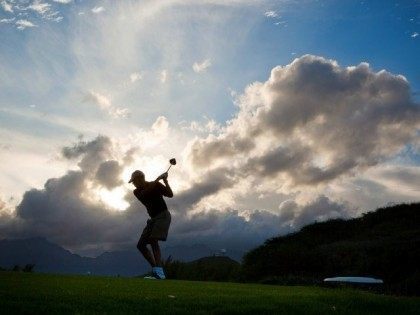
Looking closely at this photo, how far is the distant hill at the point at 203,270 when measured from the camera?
90.1 ft

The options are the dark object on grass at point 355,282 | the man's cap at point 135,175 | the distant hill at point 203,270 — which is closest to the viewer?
the man's cap at point 135,175

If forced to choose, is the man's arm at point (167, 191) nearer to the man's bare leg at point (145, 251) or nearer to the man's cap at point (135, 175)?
the man's cap at point (135, 175)

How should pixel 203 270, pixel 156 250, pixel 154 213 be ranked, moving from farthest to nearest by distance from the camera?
pixel 203 270 < pixel 154 213 < pixel 156 250

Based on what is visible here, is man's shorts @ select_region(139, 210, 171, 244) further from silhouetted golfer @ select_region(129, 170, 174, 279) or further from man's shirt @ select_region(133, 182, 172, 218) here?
man's shirt @ select_region(133, 182, 172, 218)

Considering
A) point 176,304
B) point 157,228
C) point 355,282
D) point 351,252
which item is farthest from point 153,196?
point 351,252

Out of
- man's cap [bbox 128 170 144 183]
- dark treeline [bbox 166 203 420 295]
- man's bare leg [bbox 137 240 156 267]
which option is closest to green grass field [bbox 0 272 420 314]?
man's bare leg [bbox 137 240 156 267]

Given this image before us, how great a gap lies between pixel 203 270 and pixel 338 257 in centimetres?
803

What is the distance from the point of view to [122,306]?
6312 mm

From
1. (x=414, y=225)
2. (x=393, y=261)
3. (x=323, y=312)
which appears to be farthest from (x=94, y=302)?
(x=414, y=225)

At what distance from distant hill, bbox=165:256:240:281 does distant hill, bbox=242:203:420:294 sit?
1.25 meters

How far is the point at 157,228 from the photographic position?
42.3ft

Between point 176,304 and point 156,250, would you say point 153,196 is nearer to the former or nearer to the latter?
point 156,250

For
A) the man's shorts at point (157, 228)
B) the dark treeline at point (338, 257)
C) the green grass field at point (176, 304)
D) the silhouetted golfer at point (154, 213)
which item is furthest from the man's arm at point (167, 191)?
the dark treeline at point (338, 257)

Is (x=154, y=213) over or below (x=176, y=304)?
over
